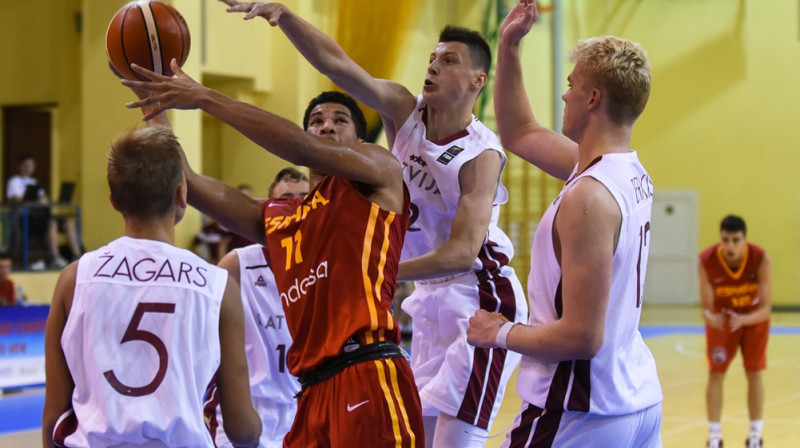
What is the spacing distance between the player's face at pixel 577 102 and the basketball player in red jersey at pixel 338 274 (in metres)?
0.55

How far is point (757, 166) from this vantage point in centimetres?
2091

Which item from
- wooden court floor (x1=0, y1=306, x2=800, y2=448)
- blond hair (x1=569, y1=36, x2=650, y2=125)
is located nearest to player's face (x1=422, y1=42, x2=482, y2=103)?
blond hair (x1=569, y1=36, x2=650, y2=125)

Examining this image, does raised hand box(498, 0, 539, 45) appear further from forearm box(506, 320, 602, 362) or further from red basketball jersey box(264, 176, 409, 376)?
forearm box(506, 320, 602, 362)

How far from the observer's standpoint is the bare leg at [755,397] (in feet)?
25.9

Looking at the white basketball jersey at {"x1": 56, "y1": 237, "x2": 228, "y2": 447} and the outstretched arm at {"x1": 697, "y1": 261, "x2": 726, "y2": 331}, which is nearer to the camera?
the white basketball jersey at {"x1": 56, "y1": 237, "x2": 228, "y2": 447}

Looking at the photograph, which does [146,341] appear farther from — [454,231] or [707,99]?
[707,99]

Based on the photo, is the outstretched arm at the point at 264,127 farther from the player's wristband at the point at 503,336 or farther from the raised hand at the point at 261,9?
the player's wristband at the point at 503,336

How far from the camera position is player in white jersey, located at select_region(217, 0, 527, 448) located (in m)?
4.05

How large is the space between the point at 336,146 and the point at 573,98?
2.21 feet

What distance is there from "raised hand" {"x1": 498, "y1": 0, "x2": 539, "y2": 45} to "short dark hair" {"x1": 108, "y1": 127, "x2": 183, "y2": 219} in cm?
122

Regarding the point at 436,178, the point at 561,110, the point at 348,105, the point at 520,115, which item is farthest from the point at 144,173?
the point at 561,110

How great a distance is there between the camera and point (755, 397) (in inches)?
314

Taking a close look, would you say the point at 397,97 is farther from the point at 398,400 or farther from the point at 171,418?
the point at 171,418

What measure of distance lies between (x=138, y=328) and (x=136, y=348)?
0.05 meters
